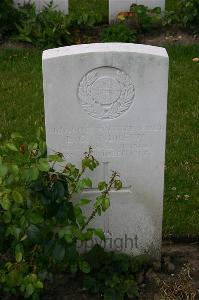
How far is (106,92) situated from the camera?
3594 mm

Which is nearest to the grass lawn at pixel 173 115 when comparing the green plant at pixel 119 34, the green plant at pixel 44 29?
the green plant at pixel 44 29

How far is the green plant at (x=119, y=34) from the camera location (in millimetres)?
7285

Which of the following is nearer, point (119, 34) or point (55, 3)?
point (119, 34)

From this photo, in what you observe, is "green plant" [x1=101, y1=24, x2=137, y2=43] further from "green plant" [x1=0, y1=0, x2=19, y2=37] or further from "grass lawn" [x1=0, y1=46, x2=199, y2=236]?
"green plant" [x1=0, y1=0, x2=19, y2=37]

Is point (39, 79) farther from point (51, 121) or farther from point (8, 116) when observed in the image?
point (51, 121)

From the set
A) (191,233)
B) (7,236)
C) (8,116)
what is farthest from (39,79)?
(7,236)

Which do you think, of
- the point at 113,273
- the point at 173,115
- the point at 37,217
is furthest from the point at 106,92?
the point at 173,115

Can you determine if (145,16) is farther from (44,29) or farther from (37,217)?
(37,217)

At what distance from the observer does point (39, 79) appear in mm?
6680

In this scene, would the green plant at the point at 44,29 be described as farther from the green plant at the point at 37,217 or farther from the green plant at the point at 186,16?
the green plant at the point at 37,217

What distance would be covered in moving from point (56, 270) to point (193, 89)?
122 inches

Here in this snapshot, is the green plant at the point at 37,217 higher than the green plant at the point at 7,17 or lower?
lower

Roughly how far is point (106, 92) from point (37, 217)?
0.76 m

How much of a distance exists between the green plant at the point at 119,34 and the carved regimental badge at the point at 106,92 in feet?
12.3
